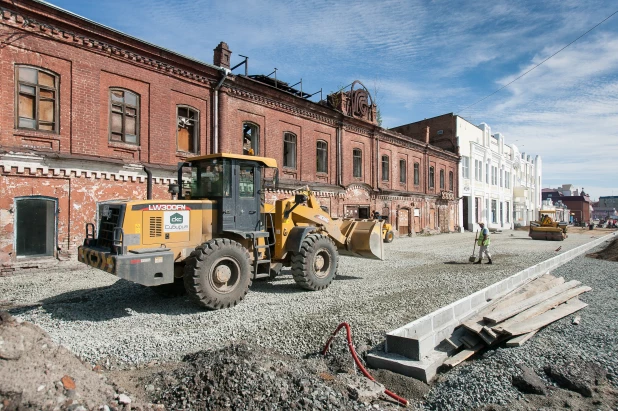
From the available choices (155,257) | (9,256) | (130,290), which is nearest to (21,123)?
(9,256)

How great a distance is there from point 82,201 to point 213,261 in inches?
301

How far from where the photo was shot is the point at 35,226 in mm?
11211

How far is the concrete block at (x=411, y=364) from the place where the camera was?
4.55 m

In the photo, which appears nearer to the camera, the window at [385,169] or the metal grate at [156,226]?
the metal grate at [156,226]

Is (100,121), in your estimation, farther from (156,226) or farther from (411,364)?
(411,364)

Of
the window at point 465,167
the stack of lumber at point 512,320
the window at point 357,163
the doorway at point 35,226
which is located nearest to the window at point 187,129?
the doorway at point 35,226

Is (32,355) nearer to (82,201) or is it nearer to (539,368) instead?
(539,368)

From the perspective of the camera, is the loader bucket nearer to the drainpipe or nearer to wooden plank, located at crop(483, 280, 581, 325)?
wooden plank, located at crop(483, 280, 581, 325)

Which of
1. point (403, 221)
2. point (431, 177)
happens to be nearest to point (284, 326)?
point (403, 221)

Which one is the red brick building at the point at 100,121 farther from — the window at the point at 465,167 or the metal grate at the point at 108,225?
the window at the point at 465,167

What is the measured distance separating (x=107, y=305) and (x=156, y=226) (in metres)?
1.99

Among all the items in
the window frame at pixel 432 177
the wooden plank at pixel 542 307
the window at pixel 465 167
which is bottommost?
the wooden plank at pixel 542 307

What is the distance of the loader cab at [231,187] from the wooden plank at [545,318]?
4895 millimetres

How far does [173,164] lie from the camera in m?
14.4
